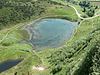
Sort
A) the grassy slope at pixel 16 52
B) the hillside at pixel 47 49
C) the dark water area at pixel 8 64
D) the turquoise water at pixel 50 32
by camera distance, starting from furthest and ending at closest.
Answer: the turquoise water at pixel 50 32 < the dark water area at pixel 8 64 < the grassy slope at pixel 16 52 < the hillside at pixel 47 49

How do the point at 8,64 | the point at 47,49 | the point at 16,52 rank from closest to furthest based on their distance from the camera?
the point at 8,64, the point at 16,52, the point at 47,49

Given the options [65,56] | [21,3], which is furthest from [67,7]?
[65,56]

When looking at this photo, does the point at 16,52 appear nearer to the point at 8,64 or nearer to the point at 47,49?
the point at 8,64

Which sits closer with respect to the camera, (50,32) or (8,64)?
(8,64)

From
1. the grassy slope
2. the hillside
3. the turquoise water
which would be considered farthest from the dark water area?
the turquoise water

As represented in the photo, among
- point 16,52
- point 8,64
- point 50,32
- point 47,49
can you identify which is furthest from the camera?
point 50,32

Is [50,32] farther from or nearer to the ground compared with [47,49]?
farther from the ground

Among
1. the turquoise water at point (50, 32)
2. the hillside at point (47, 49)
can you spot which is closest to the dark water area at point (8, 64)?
the hillside at point (47, 49)

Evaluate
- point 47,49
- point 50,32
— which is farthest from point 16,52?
point 50,32

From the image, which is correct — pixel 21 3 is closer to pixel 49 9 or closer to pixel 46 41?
pixel 49 9

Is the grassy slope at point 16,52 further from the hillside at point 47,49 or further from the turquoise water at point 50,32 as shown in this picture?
the turquoise water at point 50,32
